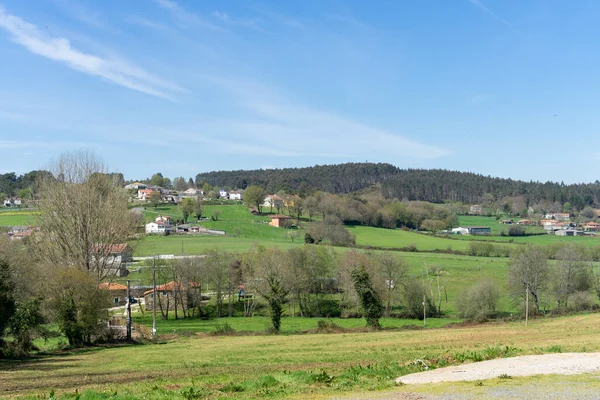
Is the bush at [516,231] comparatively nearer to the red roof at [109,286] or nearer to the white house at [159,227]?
the white house at [159,227]

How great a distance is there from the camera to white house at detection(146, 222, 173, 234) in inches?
4686

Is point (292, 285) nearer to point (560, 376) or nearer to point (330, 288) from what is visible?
point (330, 288)

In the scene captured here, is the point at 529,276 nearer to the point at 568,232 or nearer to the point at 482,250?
the point at 482,250

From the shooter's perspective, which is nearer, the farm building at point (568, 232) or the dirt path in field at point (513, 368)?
the dirt path in field at point (513, 368)

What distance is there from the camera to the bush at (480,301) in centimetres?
5881

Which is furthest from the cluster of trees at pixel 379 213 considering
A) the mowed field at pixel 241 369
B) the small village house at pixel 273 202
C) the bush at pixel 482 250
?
the mowed field at pixel 241 369

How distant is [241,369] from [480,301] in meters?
44.0

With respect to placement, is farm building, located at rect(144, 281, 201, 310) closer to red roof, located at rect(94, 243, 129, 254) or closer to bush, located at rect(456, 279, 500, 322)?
red roof, located at rect(94, 243, 129, 254)

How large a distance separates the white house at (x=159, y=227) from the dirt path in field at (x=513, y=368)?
347 ft

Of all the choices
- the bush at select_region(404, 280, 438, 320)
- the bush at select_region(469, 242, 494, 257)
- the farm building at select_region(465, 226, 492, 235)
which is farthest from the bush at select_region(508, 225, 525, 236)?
the bush at select_region(404, 280, 438, 320)

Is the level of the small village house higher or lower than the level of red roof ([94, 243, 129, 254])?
higher

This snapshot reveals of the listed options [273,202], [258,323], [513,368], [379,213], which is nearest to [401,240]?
[379,213]

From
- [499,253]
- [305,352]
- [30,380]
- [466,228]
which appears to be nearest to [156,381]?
[30,380]

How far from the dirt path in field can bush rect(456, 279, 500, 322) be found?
4052 cm
